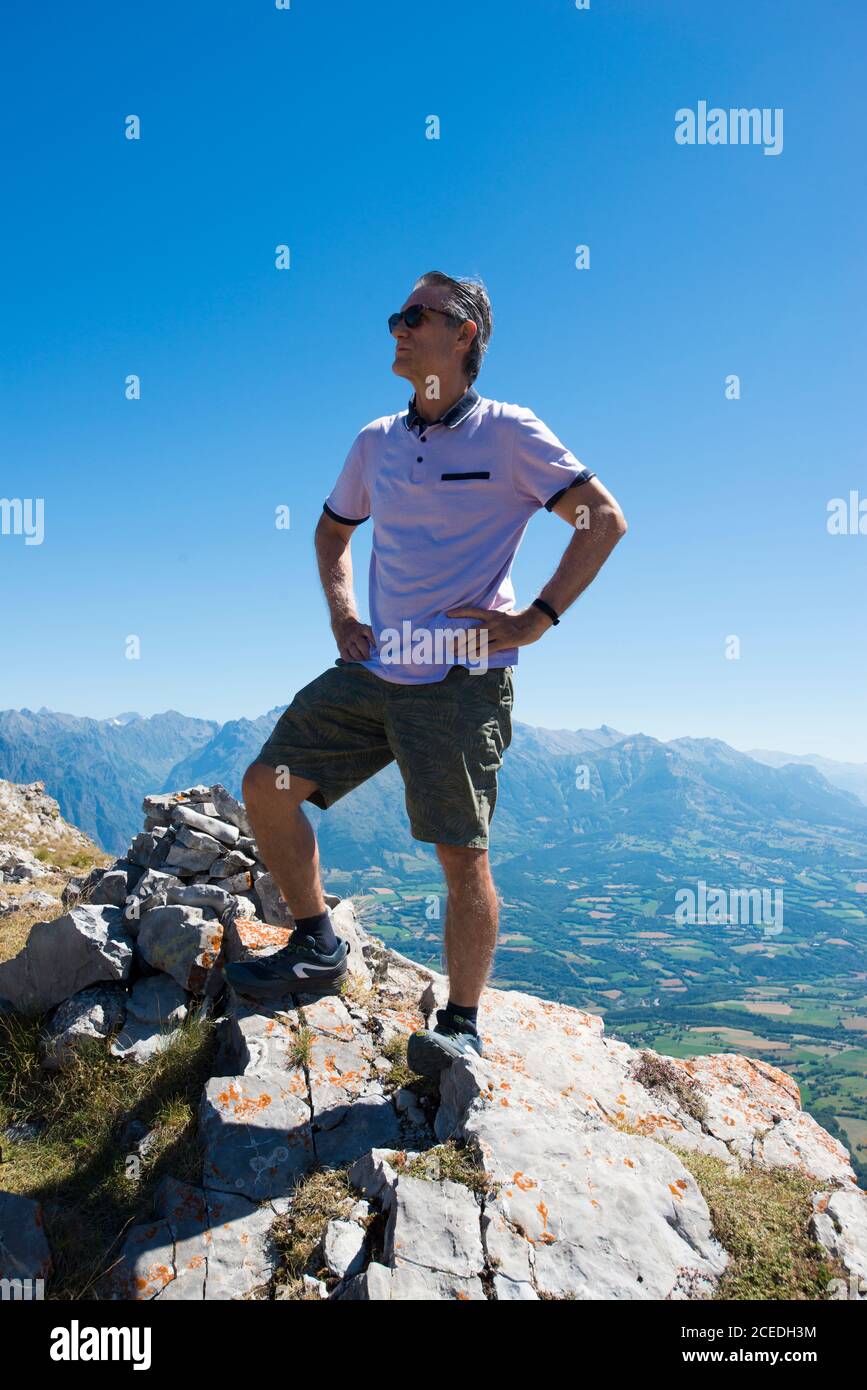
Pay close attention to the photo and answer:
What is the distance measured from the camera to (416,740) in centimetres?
437

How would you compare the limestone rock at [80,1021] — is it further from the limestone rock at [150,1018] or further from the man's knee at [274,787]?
the man's knee at [274,787]

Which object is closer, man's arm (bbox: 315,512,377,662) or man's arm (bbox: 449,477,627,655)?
man's arm (bbox: 449,477,627,655)

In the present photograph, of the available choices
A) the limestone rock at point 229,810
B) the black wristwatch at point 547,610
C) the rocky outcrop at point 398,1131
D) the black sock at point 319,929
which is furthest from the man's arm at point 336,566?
the limestone rock at point 229,810

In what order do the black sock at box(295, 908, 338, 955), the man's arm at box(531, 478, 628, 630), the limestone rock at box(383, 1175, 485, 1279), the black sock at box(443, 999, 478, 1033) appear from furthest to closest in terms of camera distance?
the black sock at box(295, 908, 338, 955) → the black sock at box(443, 999, 478, 1033) → the man's arm at box(531, 478, 628, 630) → the limestone rock at box(383, 1175, 485, 1279)

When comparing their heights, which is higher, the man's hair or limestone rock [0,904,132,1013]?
the man's hair

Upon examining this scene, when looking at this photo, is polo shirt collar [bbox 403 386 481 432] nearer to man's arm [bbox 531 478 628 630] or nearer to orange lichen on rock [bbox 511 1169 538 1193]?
man's arm [bbox 531 478 628 630]

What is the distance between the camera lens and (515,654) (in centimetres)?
448

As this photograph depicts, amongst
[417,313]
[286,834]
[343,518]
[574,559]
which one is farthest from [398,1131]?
[417,313]

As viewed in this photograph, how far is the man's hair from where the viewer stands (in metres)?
4.56

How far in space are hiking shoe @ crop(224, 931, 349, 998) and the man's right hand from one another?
1982 millimetres

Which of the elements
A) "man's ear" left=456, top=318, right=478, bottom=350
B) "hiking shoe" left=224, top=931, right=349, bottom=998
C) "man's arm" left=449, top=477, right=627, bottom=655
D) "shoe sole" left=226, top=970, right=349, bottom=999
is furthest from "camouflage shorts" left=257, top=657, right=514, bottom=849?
"man's ear" left=456, top=318, right=478, bottom=350

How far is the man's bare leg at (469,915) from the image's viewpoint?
4.34 m

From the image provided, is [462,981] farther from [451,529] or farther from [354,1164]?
[451,529]

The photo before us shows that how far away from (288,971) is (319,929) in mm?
338
